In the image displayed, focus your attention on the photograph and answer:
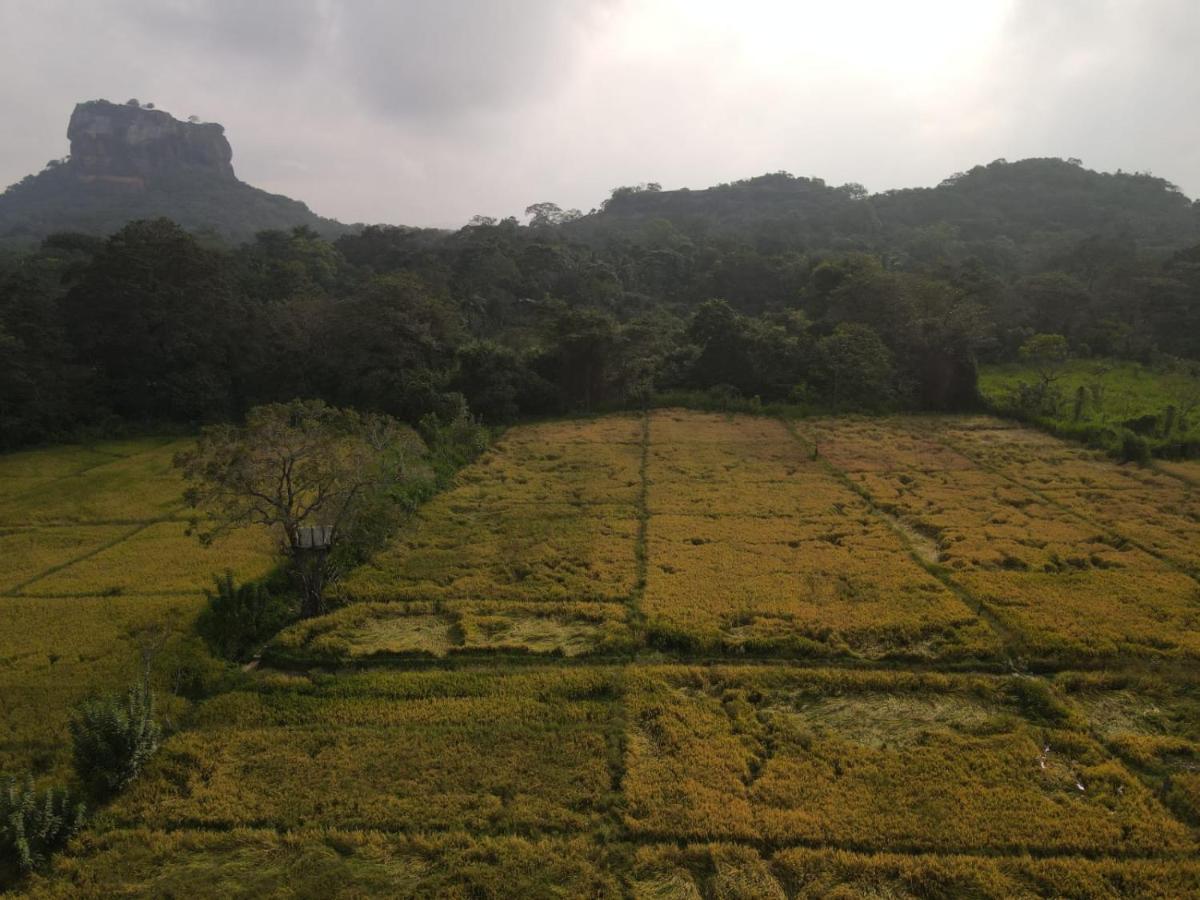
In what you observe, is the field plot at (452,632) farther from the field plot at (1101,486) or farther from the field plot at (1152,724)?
the field plot at (1101,486)

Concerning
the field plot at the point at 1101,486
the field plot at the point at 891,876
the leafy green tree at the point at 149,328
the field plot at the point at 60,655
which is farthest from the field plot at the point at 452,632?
the leafy green tree at the point at 149,328

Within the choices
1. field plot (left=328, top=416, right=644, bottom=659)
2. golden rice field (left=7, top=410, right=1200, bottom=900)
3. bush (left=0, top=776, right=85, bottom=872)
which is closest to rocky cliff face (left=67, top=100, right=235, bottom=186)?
golden rice field (left=7, top=410, right=1200, bottom=900)

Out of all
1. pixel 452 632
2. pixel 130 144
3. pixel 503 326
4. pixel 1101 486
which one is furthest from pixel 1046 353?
pixel 130 144

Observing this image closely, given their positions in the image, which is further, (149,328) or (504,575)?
(149,328)

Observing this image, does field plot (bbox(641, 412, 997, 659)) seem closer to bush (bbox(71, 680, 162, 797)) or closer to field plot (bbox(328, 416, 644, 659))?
field plot (bbox(328, 416, 644, 659))

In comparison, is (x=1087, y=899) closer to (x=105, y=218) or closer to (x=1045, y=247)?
(x=1045, y=247)

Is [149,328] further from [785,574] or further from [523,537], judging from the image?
[785,574]
